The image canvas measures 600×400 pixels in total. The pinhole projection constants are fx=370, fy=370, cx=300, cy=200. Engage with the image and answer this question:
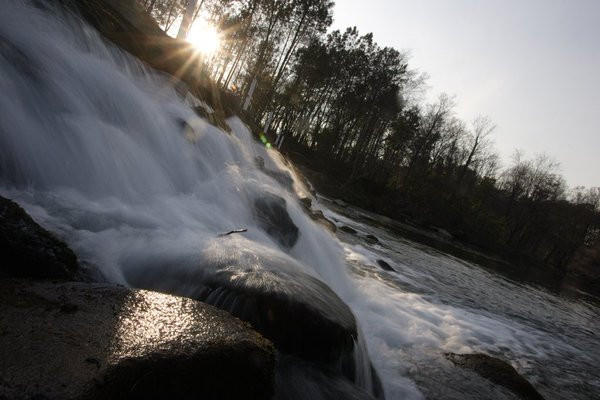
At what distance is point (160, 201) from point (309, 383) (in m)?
3.12

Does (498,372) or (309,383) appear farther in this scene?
(498,372)

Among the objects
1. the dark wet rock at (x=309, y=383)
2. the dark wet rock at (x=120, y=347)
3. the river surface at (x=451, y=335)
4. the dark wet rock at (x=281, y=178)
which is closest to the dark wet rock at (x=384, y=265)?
the river surface at (x=451, y=335)

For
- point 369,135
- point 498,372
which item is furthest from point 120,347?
point 369,135

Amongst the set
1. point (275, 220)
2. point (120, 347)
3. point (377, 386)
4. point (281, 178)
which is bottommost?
point (377, 386)

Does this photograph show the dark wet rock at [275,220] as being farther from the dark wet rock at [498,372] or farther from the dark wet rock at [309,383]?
the dark wet rock at [309,383]

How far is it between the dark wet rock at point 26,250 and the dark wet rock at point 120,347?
177 millimetres

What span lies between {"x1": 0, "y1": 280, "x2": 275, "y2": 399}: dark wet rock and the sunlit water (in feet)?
3.42

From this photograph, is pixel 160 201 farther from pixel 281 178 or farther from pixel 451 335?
pixel 281 178

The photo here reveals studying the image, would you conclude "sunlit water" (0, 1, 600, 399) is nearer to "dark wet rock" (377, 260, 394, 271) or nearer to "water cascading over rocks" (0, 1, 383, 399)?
"water cascading over rocks" (0, 1, 383, 399)

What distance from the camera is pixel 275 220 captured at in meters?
6.57

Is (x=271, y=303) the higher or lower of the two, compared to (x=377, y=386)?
higher

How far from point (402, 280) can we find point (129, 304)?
802 cm

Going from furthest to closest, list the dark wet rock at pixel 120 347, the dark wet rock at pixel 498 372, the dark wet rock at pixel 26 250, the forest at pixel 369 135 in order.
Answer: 1. the forest at pixel 369 135
2. the dark wet rock at pixel 498 372
3. the dark wet rock at pixel 26 250
4. the dark wet rock at pixel 120 347

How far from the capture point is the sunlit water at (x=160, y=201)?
3.49m
